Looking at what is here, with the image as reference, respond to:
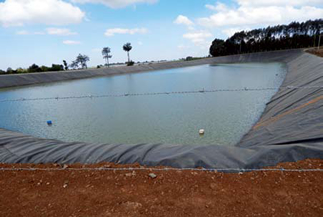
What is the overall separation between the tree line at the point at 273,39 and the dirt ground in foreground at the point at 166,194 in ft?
193

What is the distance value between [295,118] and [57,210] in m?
6.08

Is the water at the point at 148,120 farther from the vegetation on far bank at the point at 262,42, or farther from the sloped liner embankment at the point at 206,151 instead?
the vegetation on far bank at the point at 262,42

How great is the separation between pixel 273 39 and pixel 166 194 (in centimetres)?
6512

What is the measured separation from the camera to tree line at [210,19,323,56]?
47.6 metres

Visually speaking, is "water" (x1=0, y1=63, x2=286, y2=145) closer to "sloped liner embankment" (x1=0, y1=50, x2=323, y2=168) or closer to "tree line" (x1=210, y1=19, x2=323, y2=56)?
"sloped liner embankment" (x1=0, y1=50, x2=323, y2=168)

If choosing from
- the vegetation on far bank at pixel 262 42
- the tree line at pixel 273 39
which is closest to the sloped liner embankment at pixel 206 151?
the vegetation on far bank at pixel 262 42

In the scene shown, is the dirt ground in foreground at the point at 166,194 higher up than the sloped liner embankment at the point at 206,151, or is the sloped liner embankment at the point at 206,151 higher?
the sloped liner embankment at the point at 206,151

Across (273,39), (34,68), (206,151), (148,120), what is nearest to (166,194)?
(206,151)

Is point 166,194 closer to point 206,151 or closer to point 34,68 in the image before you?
point 206,151

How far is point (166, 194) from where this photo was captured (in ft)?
9.39

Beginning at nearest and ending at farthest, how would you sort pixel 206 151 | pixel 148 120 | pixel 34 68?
pixel 206 151, pixel 148 120, pixel 34 68

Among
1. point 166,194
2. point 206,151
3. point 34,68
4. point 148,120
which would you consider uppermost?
point 34,68

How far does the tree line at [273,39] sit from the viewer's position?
156 ft

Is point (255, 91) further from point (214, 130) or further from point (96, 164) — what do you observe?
point (96, 164)
